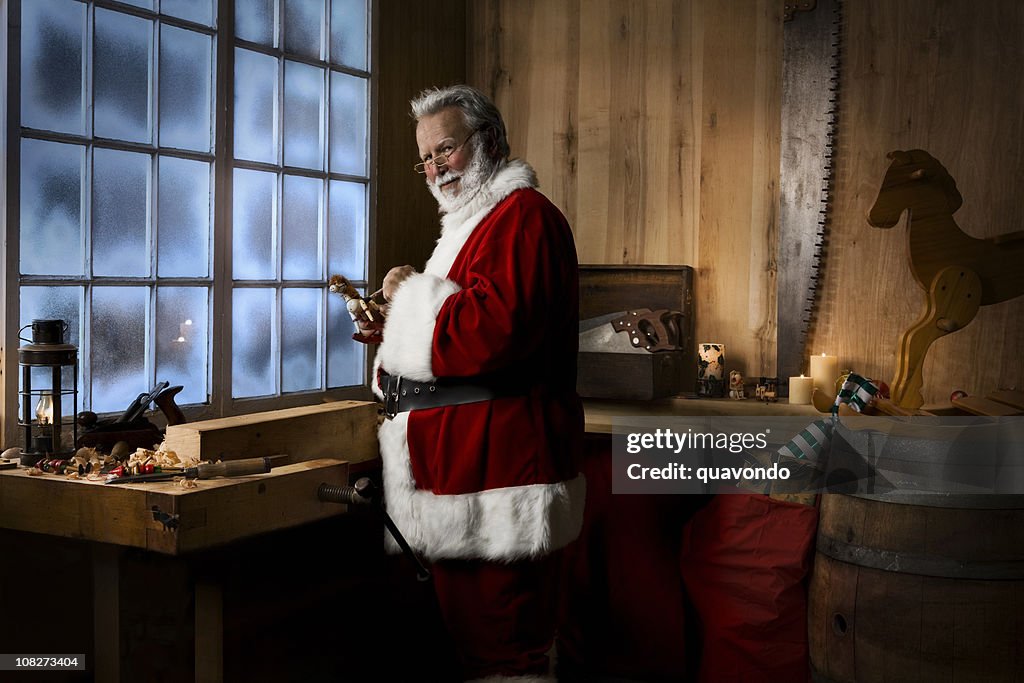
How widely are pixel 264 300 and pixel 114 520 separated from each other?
4.57 ft

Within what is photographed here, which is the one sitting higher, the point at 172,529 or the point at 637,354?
the point at 637,354

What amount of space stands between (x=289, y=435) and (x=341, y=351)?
123 cm

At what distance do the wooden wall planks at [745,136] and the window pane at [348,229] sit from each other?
743mm

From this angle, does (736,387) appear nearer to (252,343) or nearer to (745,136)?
(745,136)


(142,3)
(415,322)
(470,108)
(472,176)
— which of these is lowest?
(415,322)

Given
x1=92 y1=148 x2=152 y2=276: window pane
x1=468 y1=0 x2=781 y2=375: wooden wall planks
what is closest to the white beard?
x1=92 y1=148 x2=152 y2=276: window pane

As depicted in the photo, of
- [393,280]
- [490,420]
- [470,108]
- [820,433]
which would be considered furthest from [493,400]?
[820,433]

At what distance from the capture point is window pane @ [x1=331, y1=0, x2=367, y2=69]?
335 cm

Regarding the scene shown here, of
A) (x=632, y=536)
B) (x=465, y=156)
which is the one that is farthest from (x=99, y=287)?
(x=632, y=536)

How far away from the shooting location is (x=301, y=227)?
128 inches

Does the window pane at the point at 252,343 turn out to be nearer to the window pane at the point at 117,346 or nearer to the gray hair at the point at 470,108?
the window pane at the point at 117,346

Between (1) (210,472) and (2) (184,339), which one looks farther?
(2) (184,339)

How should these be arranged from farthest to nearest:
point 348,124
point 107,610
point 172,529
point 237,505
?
1. point 348,124
2. point 107,610
3. point 237,505
4. point 172,529

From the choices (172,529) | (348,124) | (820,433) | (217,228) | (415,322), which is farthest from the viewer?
(348,124)
